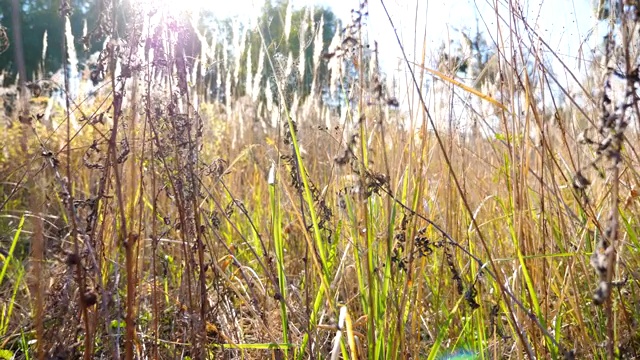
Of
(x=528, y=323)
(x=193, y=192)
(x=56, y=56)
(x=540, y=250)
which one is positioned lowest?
(x=528, y=323)

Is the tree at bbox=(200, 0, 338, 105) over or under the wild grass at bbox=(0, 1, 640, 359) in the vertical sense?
over

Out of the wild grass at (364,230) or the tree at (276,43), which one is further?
the tree at (276,43)

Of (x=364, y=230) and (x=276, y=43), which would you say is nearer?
(x=364, y=230)

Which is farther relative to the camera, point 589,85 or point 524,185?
point 589,85

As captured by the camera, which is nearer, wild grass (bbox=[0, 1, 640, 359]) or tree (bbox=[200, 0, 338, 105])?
wild grass (bbox=[0, 1, 640, 359])

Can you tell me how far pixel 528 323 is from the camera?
132cm

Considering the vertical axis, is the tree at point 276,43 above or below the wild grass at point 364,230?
above

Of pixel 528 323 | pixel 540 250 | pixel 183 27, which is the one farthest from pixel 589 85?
pixel 183 27

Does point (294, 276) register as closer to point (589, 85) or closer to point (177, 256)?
point (177, 256)

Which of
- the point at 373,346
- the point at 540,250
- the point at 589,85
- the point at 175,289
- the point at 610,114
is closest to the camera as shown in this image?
the point at 610,114

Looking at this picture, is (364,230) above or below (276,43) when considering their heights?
below

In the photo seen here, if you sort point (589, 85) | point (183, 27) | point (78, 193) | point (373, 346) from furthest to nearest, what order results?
point (78, 193)
point (589, 85)
point (183, 27)
point (373, 346)

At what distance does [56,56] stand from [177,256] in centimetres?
2277

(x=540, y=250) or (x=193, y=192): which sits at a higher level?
(x=193, y=192)
